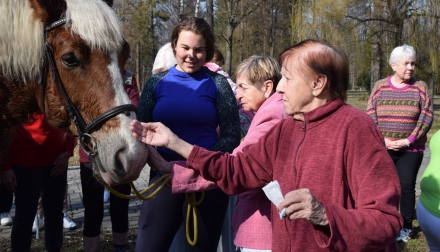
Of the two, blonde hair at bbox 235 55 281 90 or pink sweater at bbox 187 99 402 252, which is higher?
blonde hair at bbox 235 55 281 90

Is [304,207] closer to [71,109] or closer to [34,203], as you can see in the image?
[71,109]

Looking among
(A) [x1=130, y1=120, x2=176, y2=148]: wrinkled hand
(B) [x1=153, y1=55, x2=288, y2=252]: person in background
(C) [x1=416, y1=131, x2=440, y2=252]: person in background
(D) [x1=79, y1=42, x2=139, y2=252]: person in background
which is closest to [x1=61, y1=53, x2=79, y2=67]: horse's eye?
(A) [x1=130, y1=120, x2=176, y2=148]: wrinkled hand

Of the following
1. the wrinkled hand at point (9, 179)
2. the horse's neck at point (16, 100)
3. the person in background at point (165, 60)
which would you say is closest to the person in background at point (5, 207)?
the wrinkled hand at point (9, 179)

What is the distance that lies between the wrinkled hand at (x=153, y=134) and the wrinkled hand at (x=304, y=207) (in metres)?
0.89

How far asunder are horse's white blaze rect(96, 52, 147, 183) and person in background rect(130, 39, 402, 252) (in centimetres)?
5

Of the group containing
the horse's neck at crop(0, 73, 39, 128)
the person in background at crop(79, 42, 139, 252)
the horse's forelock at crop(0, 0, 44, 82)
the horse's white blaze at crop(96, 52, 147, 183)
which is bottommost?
the person in background at crop(79, 42, 139, 252)

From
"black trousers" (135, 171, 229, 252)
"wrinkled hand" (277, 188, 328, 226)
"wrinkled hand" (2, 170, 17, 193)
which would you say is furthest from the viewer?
"wrinkled hand" (2, 170, 17, 193)

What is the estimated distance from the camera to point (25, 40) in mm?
2438

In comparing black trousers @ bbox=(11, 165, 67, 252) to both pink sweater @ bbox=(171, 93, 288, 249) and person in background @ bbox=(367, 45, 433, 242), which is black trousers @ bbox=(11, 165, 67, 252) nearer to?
pink sweater @ bbox=(171, 93, 288, 249)

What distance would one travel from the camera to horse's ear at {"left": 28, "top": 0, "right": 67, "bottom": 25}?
8.05ft

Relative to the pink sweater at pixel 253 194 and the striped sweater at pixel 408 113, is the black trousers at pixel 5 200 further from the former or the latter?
the striped sweater at pixel 408 113

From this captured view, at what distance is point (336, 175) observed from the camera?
5.93 feet

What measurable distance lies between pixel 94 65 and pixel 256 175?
3.30 feet

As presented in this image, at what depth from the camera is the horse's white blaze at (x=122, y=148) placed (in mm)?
2238
